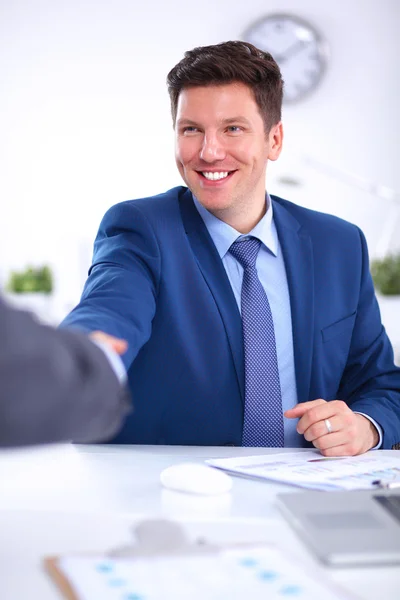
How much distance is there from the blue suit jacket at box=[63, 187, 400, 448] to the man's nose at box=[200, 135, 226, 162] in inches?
4.6

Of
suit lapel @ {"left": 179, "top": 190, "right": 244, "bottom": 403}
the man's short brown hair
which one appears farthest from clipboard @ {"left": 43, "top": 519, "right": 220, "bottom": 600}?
the man's short brown hair

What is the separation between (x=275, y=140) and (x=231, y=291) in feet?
1.49

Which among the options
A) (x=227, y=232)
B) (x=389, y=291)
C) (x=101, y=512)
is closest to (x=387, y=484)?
(x=101, y=512)

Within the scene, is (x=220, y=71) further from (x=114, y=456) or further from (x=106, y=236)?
(x=114, y=456)

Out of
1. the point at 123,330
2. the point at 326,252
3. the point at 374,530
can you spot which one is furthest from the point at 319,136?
the point at 374,530

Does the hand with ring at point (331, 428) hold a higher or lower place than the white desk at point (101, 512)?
higher

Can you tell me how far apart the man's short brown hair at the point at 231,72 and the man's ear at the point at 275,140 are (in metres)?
0.04

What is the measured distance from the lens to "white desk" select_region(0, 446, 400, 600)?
775 millimetres

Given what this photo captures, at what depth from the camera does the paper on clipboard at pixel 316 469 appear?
111 centimetres

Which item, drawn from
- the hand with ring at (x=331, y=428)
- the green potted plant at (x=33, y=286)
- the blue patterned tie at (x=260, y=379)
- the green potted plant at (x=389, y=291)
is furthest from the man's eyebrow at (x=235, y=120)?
the green potted plant at (x=33, y=286)

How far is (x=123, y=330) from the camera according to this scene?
1399 mm

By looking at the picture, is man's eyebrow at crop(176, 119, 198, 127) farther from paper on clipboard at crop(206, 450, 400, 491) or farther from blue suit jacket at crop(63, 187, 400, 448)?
paper on clipboard at crop(206, 450, 400, 491)

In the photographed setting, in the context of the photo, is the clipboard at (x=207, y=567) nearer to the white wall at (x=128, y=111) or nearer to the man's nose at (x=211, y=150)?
the man's nose at (x=211, y=150)

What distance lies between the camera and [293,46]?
5.65 meters
